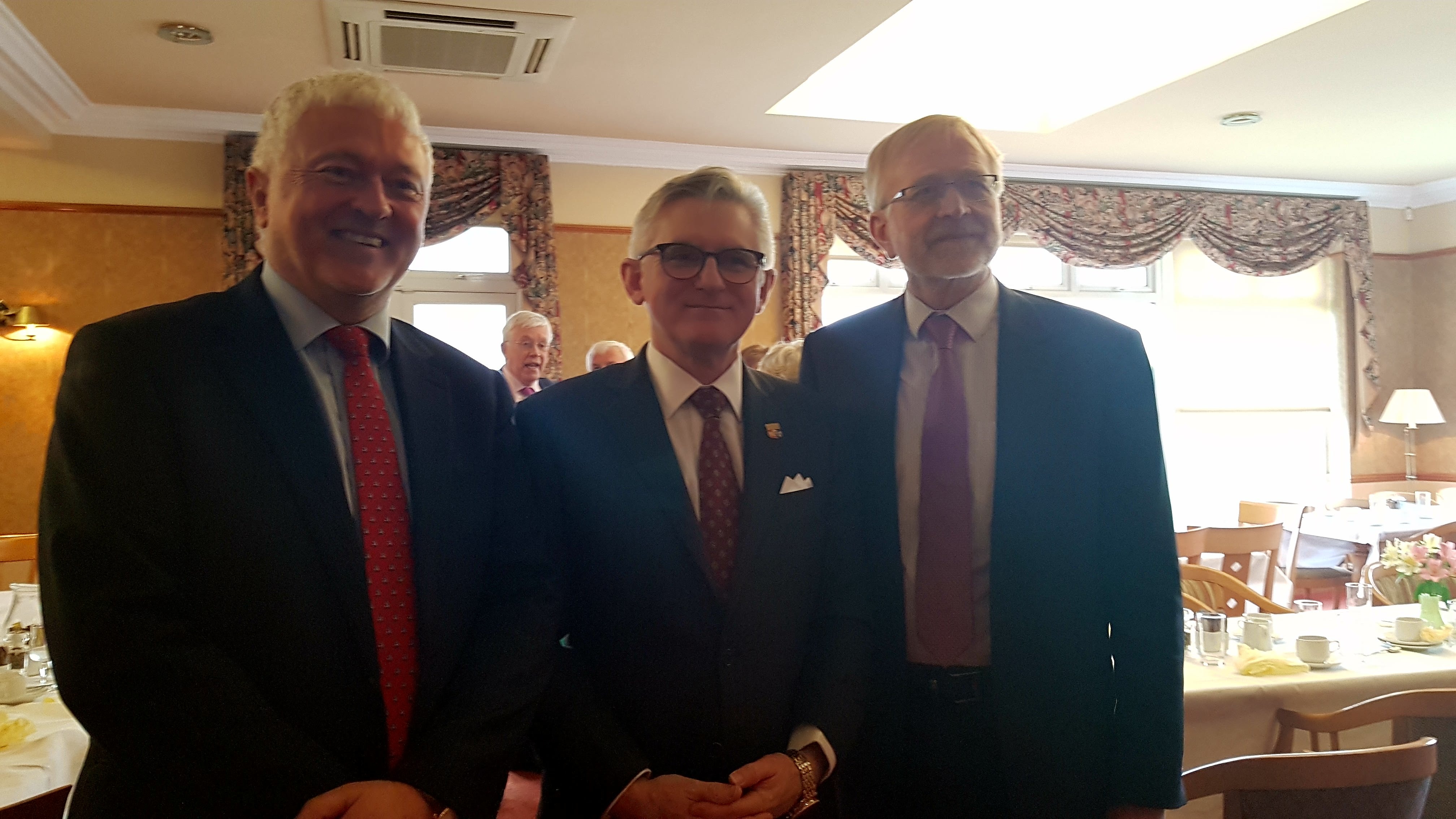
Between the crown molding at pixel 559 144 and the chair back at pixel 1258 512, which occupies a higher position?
the crown molding at pixel 559 144

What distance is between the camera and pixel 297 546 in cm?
115

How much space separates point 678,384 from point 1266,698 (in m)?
1.90

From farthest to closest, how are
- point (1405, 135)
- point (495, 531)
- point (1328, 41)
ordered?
1. point (1405, 135)
2. point (1328, 41)
3. point (495, 531)

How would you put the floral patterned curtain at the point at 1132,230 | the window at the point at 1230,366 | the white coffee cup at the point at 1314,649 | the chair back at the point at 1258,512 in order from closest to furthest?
the white coffee cup at the point at 1314,649 → the chair back at the point at 1258,512 → the floral patterned curtain at the point at 1132,230 → the window at the point at 1230,366

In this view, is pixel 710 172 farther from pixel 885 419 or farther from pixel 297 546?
pixel 297 546

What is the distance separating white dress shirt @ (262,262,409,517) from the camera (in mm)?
1253

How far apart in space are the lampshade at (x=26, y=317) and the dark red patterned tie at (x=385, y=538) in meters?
5.36

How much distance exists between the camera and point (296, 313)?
50.1 inches

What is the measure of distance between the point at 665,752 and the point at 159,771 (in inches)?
26.3

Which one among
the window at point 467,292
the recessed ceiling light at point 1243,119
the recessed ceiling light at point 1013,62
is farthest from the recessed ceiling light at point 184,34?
the recessed ceiling light at point 1243,119

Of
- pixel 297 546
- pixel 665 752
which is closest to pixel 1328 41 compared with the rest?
pixel 665 752

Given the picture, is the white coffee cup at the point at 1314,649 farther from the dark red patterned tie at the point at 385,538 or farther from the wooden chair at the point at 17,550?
the wooden chair at the point at 17,550

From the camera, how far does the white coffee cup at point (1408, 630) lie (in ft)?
9.12

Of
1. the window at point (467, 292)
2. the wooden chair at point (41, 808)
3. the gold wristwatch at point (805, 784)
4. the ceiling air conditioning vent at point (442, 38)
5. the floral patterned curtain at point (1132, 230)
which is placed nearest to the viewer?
the gold wristwatch at point (805, 784)
